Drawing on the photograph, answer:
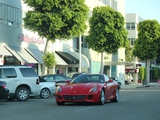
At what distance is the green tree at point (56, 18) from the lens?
118 ft

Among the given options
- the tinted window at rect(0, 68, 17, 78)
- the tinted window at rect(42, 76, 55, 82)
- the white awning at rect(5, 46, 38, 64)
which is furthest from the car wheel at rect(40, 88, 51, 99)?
the white awning at rect(5, 46, 38, 64)

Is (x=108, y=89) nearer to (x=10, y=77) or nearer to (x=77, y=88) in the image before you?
(x=77, y=88)

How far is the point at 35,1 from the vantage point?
36.0 meters

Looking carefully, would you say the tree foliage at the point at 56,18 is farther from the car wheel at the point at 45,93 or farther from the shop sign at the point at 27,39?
the car wheel at the point at 45,93

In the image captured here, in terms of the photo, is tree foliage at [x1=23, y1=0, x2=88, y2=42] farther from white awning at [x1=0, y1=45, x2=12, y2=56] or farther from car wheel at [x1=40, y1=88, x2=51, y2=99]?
car wheel at [x1=40, y1=88, x2=51, y2=99]

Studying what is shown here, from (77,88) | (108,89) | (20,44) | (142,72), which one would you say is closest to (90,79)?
(108,89)

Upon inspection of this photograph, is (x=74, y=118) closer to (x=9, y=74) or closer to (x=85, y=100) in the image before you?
(x=85, y=100)

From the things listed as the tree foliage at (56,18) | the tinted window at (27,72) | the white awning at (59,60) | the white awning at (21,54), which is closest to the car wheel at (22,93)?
the tinted window at (27,72)

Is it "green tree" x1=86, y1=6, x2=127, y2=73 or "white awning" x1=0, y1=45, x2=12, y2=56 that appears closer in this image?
"white awning" x1=0, y1=45, x2=12, y2=56

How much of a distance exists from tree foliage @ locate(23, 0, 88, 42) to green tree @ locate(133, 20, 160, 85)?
32304 millimetres

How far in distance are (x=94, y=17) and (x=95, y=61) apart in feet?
44.1

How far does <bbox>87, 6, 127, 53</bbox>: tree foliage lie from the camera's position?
49.1m

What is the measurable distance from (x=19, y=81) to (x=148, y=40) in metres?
47.8

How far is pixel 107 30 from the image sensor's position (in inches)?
1917
